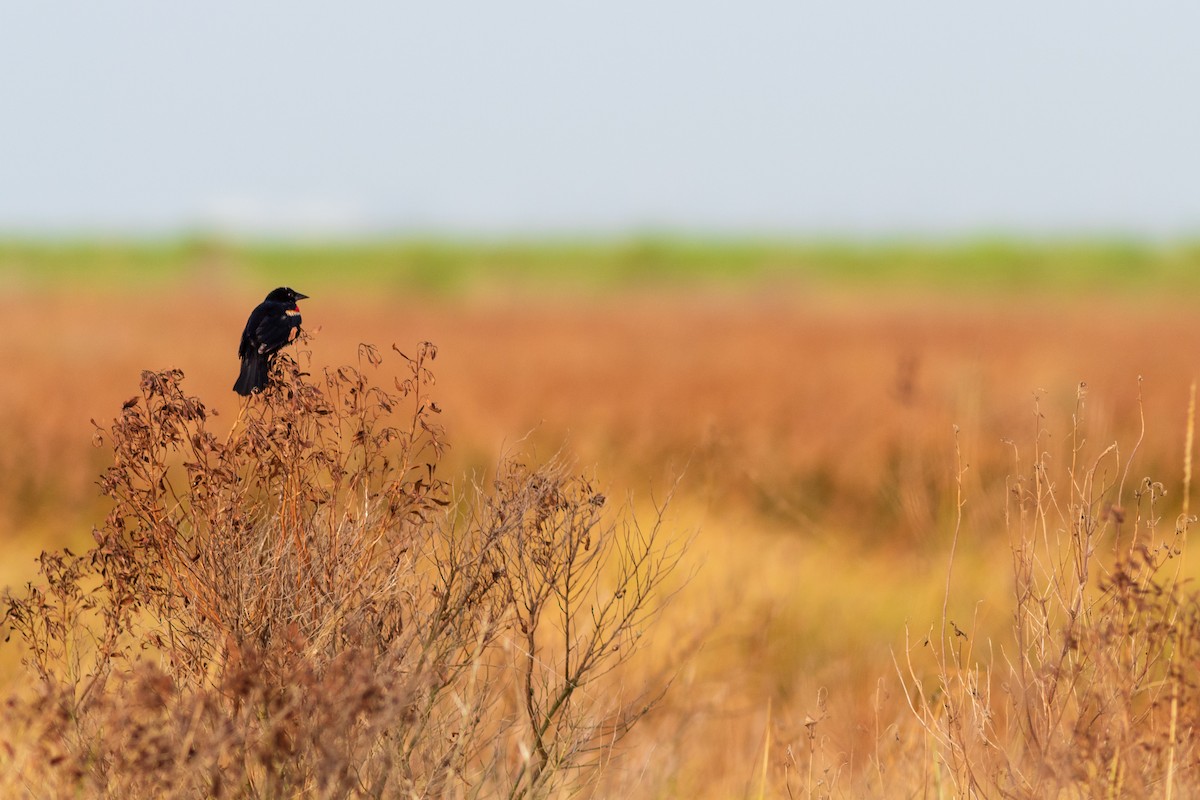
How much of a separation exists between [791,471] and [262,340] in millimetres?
7745

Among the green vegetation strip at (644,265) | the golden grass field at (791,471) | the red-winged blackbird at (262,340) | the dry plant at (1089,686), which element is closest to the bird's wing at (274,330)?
the red-winged blackbird at (262,340)

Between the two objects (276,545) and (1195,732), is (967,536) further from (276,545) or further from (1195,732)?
(276,545)

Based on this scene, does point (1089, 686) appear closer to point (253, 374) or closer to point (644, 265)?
point (253, 374)

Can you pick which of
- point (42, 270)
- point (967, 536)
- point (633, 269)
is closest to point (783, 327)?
point (967, 536)

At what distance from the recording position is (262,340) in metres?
3.17

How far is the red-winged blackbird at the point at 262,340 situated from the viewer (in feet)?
10.4

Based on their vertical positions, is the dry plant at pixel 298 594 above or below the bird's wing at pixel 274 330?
below

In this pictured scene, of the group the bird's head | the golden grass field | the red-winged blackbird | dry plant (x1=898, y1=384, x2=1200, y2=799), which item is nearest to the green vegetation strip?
the golden grass field

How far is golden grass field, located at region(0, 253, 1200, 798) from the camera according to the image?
4684mm

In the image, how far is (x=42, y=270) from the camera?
63.0 m

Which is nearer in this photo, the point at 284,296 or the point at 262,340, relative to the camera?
the point at 262,340

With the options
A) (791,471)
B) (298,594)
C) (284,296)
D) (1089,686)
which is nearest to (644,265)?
(791,471)

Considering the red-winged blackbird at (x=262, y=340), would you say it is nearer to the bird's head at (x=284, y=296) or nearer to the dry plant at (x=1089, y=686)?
the bird's head at (x=284, y=296)

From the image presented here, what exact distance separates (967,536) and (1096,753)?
5.10m
